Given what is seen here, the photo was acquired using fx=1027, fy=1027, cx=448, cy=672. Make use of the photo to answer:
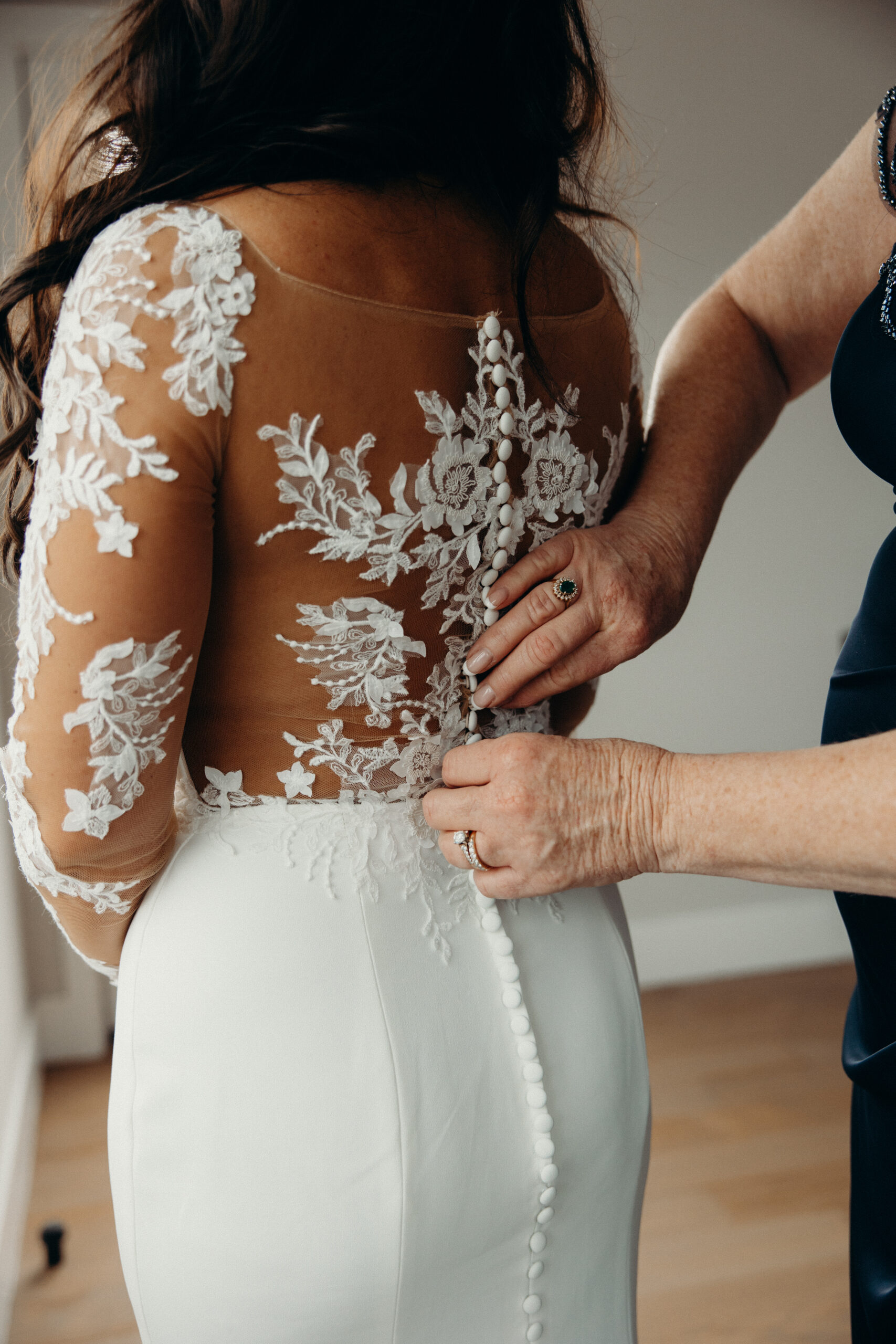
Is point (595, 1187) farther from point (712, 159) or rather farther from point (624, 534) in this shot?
point (712, 159)

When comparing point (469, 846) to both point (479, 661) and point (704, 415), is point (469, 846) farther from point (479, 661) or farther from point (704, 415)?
point (704, 415)

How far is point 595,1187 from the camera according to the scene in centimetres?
99

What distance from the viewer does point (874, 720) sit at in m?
1.04

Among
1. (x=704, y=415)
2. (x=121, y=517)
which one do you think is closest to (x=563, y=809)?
(x=121, y=517)

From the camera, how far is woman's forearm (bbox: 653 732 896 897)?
29.0 inches

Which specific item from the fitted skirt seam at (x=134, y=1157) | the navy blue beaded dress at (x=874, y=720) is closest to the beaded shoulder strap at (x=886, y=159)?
the navy blue beaded dress at (x=874, y=720)

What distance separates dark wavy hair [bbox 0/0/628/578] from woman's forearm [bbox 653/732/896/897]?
377 millimetres

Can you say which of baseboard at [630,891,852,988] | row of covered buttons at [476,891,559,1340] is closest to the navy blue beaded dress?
row of covered buttons at [476,891,559,1340]

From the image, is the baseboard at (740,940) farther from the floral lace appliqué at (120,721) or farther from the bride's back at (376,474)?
the floral lace appliqué at (120,721)

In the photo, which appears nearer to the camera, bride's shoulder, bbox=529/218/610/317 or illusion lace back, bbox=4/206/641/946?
illusion lace back, bbox=4/206/641/946

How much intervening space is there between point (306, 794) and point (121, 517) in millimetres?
Answer: 328

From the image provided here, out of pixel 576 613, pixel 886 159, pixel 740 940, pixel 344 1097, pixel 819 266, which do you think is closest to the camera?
pixel 344 1097

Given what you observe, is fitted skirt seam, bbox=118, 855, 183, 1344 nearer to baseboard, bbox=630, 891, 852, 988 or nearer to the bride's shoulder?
the bride's shoulder

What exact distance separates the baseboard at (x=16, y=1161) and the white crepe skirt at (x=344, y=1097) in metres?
1.50
